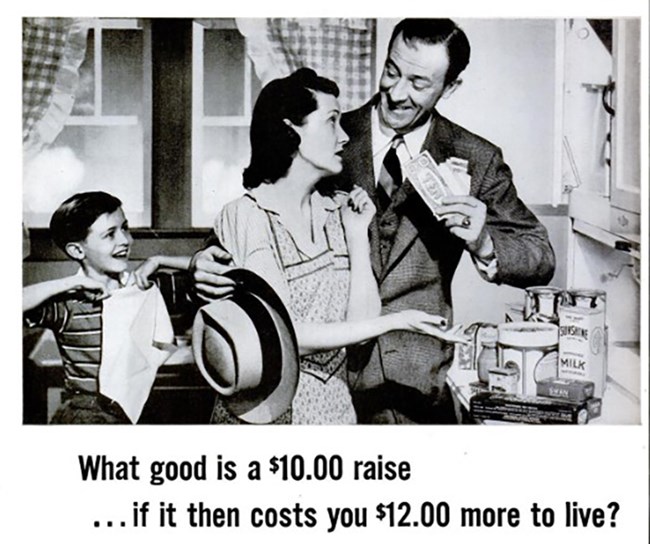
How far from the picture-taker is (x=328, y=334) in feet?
5.15

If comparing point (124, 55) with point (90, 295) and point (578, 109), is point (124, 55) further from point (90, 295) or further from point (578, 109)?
point (578, 109)

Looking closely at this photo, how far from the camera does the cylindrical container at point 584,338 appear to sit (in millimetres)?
1569

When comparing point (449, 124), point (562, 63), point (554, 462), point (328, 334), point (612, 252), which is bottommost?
point (554, 462)

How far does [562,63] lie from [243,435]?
0.81 m

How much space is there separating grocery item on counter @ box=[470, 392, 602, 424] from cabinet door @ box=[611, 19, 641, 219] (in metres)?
0.30

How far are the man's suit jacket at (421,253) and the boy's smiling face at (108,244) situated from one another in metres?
0.37

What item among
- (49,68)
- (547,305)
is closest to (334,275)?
(547,305)

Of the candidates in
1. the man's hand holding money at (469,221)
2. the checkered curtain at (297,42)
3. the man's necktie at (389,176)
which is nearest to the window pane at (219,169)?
the checkered curtain at (297,42)

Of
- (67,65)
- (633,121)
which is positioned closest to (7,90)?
(67,65)

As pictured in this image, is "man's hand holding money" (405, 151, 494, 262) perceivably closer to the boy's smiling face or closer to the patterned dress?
the patterned dress

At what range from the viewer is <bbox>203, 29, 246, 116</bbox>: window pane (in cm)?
155

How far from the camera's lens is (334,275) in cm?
157

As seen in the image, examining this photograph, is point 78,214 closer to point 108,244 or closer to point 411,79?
point 108,244

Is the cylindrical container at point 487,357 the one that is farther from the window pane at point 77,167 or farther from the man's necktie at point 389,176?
the window pane at point 77,167
